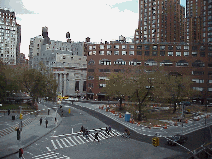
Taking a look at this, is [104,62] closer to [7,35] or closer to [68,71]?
[68,71]

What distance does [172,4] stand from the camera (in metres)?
125

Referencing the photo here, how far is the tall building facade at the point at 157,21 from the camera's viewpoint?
11744 cm

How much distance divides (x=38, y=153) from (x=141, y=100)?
102ft

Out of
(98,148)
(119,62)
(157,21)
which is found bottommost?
(98,148)

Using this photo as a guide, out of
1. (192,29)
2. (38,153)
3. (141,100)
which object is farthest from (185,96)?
(192,29)

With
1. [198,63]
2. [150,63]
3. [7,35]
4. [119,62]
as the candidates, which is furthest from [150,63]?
[7,35]

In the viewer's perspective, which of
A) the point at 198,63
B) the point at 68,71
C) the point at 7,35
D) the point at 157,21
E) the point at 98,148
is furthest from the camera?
the point at 7,35

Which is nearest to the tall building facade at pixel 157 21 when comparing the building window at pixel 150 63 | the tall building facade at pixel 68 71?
the building window at pixel 150 63

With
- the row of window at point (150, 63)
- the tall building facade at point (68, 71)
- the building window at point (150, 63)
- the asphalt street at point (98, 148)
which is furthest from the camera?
the tall building facade at point (68, 71)

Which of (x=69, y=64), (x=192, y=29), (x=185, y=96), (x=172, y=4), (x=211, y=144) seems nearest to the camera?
(x=211, y=144)

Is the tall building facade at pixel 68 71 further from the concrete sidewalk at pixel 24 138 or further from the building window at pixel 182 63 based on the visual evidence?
the concrete sidewalk at pixel 24 138

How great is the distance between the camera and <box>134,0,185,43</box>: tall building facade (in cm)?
11744

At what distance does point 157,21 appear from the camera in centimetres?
11900

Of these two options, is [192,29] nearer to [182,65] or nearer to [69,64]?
[182,65]
